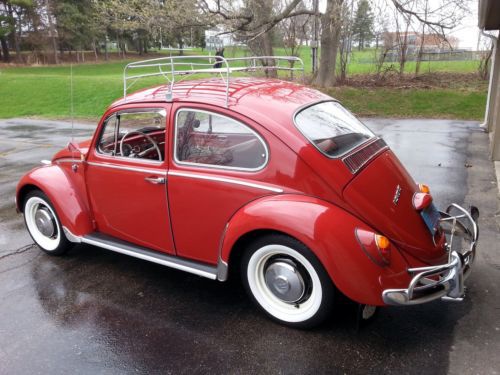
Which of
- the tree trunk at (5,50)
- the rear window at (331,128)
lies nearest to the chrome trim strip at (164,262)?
the rear window at (331,128)

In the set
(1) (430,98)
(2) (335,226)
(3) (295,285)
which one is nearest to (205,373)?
(3) (295,285)

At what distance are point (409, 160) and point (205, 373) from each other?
22.2 ft

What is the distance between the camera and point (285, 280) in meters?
3.05

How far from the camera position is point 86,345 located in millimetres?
3066

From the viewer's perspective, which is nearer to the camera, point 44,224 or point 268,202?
point 268,202

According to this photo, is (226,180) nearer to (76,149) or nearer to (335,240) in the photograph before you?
(335,240)

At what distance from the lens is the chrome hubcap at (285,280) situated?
302 cm

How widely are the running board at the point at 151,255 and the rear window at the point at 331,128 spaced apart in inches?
50.4

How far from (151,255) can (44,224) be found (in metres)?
1.51

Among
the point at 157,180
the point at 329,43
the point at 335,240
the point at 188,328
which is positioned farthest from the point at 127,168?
the point at 329,43

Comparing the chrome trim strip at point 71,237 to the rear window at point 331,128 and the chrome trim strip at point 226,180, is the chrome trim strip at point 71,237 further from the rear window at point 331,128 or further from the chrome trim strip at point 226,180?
the rear window at point 331,128

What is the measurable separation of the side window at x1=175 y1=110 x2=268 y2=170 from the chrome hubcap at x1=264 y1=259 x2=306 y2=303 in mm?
783

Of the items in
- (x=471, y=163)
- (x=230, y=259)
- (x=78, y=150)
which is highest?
(x=78, y=150)

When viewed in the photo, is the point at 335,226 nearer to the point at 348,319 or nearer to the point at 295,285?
the point at 295,285
